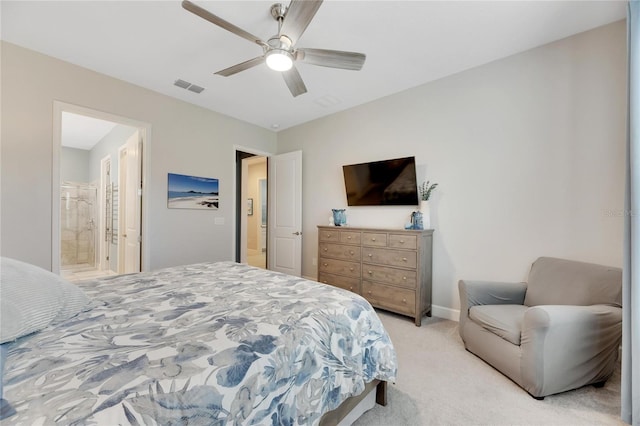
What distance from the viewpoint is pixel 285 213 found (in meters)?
4.69

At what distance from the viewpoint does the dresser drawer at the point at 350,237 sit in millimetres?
3363

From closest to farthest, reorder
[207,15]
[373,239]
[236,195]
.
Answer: [207,15]
[373,239]
[236,195]

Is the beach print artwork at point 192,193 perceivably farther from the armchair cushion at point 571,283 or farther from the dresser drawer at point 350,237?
the armchair cushion at point 571,283

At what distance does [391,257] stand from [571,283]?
1533 mm

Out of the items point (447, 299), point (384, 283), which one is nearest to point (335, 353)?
point (384, 283)

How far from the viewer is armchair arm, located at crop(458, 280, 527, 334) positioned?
7.80ft

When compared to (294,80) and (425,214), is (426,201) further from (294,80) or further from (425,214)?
(294,80)

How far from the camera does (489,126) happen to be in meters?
2.80

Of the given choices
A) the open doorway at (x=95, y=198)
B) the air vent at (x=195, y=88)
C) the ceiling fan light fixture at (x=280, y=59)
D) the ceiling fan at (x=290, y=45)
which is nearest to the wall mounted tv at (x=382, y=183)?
the ceiling fan at (x=290, y=45)

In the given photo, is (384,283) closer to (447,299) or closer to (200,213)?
(447,299)

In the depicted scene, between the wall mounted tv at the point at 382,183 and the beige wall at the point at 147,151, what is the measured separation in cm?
196

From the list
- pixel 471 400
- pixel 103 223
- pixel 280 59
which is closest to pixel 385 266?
pixel 471 400

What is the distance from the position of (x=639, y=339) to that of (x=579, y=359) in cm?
40

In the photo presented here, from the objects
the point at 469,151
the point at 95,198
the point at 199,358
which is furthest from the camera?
the point at 95,198
